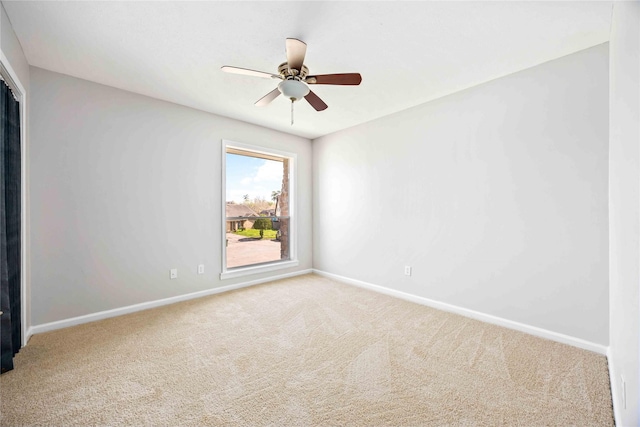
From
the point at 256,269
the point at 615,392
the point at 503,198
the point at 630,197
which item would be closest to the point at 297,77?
the point at 630,197

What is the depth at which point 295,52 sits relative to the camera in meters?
1.87

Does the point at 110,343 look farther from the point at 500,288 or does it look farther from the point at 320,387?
the point at 500,288

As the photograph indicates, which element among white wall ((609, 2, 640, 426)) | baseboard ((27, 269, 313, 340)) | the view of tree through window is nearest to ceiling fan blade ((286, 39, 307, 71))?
white wall ((609, 2, 640, 426))

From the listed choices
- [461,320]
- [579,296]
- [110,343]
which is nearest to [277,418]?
[110,343]

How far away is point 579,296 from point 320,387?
227 centimetres

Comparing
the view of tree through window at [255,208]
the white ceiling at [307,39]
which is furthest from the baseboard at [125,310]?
the white ceiling at [307,39]

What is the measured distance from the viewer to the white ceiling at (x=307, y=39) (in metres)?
1.75

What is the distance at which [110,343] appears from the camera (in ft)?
7.47

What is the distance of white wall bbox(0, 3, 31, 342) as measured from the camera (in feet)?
6.02

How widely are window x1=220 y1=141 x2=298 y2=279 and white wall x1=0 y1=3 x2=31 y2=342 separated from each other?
186 cm

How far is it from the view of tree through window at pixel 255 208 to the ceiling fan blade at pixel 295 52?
221 cm

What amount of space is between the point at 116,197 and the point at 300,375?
270 cm

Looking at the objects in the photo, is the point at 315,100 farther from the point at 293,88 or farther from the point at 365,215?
the point at 365,215

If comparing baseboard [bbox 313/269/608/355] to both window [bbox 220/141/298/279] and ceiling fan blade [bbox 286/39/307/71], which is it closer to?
window [bbox 220/141/298/279]
